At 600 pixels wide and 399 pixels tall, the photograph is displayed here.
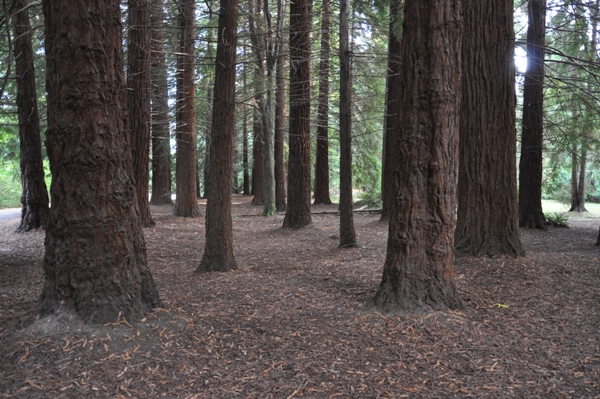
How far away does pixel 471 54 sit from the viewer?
22.0 ft

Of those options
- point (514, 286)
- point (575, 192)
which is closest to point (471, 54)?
point (514, 286)

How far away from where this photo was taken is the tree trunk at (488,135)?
6387mm

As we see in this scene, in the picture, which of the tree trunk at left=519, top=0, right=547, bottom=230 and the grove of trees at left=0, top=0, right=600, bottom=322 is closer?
the grove of trees at left=0, top=0, right=600, bottom=322

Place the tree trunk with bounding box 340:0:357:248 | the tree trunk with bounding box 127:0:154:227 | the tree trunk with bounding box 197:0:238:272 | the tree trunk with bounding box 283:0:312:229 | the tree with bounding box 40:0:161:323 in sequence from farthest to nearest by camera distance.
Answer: the tree trunk with bounding box 283:0:312:229
the tree trunk with bounding box 127:0:154:227
the tree trunk with bounding box 340:0:357:248
the tree trunk with bounding box 197:0:238:272
the tree with bounding box 40:0:161:323

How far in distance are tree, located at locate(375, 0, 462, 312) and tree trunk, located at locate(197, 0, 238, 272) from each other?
8.36 ft

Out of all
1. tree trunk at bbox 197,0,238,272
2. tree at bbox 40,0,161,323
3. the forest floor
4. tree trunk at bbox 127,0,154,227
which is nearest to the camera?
the forest floor

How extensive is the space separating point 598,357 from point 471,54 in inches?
181

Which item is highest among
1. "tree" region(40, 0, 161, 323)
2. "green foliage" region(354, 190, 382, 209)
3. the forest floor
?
"tree" region(40, 0, 161, 323)

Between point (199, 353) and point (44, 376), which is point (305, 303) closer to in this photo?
point (199, 353)

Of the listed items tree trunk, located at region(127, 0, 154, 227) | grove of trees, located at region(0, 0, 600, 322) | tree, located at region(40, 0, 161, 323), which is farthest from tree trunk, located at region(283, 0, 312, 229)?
tree, located at region(40, 0, 161, 323)

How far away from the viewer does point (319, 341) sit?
3.94 m

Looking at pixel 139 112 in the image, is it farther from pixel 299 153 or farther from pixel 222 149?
pixel 222 149

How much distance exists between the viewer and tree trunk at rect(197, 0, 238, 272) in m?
6.12

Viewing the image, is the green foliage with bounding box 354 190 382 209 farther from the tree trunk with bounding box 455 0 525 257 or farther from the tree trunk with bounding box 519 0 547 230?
the tree trunk with bounding box 455 0 525 257
